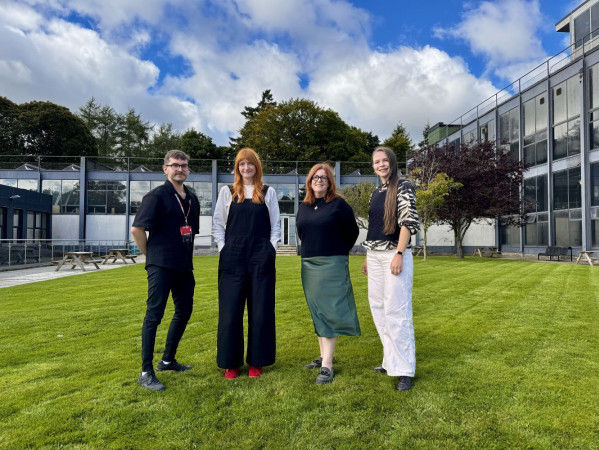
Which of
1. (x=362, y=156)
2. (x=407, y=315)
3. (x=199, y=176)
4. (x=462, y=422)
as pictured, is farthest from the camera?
(x=362, y=156)

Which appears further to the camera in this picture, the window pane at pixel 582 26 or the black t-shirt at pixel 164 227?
the window pane at pixel 582 26

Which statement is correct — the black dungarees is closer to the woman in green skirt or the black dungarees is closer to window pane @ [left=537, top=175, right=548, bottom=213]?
the woman in green skirt

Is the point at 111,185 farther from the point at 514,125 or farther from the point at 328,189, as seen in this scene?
→ the point at 328,189

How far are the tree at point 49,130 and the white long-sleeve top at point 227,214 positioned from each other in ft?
154

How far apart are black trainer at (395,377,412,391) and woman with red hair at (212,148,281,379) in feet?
3.39

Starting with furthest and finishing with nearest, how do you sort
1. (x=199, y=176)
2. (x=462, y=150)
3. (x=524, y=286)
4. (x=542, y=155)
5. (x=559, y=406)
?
1. (x=199, y=176)
2. (x=542, y=155)
3. (x=462, y=150)
4. (x=524, y=286)
5. (x=559, y=406)

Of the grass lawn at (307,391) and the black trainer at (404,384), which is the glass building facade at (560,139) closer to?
the grass lawn at (307,391)

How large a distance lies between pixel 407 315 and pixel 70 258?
50.5ft

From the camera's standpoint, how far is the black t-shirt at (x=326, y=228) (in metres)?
3.24

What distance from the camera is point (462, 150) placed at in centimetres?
2019

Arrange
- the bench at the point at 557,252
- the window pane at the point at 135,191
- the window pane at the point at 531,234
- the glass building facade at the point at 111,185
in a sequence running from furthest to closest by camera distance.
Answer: the window pane at the point at 135,191 < the glass building facade at the point at 111,185 < the window pane at the point at 531,234 < the bench at the point at 557,252

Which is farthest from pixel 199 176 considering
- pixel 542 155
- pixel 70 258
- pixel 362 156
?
pixel 542 155

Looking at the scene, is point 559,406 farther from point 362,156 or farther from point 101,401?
point 362,156

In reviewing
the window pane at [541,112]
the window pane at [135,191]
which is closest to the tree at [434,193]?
the window pane at [541,112]
